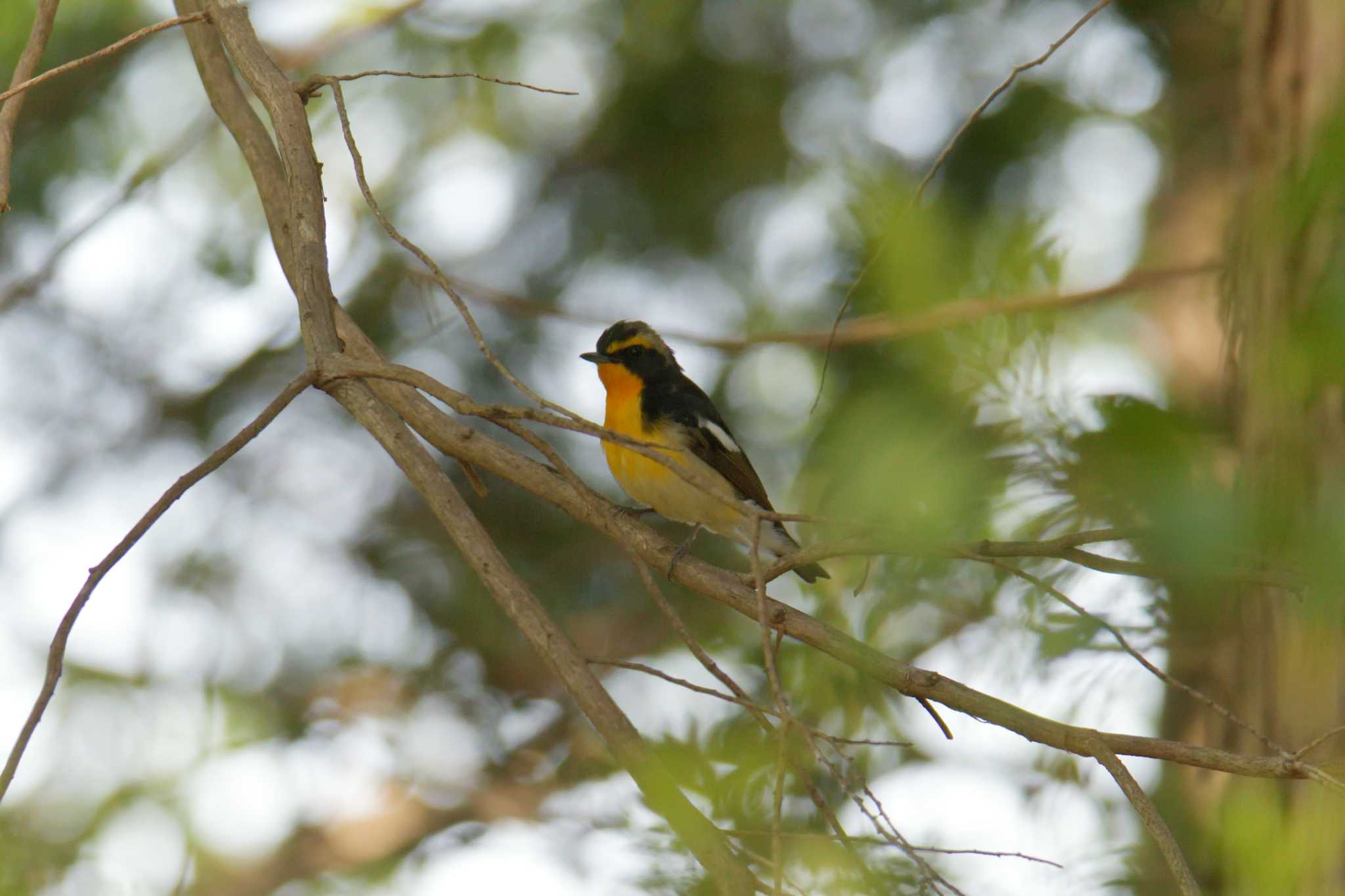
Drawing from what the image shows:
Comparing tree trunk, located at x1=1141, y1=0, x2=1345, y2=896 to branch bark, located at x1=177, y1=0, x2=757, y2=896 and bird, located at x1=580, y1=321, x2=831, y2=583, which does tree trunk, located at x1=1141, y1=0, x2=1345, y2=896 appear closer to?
branch bark, located at x1=177, y1=0, x2=757, y2=896

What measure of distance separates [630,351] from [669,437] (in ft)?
1.92

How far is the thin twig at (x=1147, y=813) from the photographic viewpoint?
1.75 m

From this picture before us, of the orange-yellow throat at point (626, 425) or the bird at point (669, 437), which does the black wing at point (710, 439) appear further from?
the orange-yellow throat at point (626, 425)

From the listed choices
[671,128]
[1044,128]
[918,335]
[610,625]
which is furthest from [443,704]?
[918,335]

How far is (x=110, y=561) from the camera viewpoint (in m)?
2.00

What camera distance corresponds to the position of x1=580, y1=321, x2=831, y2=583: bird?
15.4ft

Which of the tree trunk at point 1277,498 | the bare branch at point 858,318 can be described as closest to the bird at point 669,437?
the bare branch at point 858,318

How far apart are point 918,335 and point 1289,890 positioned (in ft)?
2.84

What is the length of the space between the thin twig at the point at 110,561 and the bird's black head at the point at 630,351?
3138 millimetres

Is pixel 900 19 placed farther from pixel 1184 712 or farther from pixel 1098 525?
pixel 1098 525

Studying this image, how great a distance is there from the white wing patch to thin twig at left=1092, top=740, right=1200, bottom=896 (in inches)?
125

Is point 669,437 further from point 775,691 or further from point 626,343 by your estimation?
point 775,691

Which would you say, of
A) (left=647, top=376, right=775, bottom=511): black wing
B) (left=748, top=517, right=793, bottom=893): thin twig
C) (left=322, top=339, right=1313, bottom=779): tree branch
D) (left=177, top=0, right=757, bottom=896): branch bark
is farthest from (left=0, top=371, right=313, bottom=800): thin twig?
(left=647, top=376, right=775, bottom=511): black wing

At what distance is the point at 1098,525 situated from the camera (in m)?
1.69
